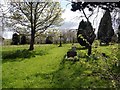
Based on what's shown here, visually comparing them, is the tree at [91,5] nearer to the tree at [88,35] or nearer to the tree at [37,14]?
the tree at [88,35]

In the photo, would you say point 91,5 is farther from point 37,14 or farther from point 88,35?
point 37,14

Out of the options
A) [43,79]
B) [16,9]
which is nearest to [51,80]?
[43,79]

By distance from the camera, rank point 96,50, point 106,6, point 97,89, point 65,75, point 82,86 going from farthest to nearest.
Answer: point 106,6 < point 65,75 < point 82,86 < point 97,89 < point 96,50

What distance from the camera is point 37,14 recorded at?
112 feet

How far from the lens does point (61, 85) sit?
12477 mm

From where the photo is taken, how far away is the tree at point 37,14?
1321 inches

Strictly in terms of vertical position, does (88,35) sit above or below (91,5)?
below

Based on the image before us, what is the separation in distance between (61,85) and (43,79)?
1.80 meters

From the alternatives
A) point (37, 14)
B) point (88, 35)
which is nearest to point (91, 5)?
point (88, 35)

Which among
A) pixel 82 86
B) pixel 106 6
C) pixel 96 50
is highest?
pixel 106 6

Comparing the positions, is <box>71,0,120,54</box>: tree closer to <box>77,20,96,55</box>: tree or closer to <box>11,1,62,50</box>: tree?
<box>77,20,96,55</box>: tree

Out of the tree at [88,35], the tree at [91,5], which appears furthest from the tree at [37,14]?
the tree at [91,5]

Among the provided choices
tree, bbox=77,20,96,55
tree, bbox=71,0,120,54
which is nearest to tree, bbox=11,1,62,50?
tree, bbox=77,20,96,55

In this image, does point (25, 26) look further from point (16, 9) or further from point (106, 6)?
point (106, 6)
